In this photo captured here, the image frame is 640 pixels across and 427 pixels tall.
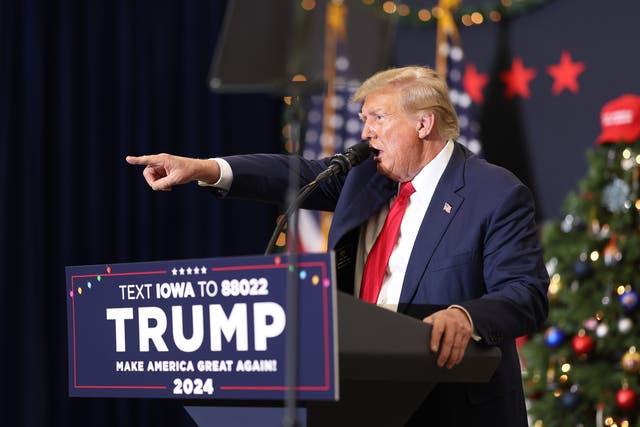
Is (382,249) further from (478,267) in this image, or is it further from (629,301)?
(629,301)

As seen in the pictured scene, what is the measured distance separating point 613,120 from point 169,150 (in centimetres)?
226

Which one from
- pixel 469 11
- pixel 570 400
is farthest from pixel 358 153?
pixel 469 11

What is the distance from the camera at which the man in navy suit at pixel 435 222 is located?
201cm

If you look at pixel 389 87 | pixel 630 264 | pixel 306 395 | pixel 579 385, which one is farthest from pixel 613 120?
pixel 306 395

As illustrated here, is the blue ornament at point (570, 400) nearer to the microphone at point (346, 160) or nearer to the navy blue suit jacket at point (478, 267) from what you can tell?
the navy blue suit jacket at point (478, 267)

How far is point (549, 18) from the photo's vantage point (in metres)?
5.28

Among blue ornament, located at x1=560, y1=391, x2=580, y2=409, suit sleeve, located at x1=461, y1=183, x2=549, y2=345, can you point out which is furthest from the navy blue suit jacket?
blue ornament, located at x1=560, y1=391, x2=580, y2=409

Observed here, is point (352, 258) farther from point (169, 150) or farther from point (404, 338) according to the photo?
point (169, 150)

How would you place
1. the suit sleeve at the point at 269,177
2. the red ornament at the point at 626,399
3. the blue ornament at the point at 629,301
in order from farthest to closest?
the blue ornament at the point at 629,301
the red ornament at the point at 626,399
the suit sleeve at the point at 269,177

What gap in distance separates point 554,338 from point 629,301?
1.26 ft

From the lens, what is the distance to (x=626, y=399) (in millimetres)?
3906

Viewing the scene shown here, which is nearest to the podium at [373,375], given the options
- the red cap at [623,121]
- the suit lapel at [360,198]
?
the suit lapel at [360,198]

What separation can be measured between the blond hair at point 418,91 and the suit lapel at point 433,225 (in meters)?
0.17

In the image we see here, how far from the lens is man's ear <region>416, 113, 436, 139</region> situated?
232 cm
